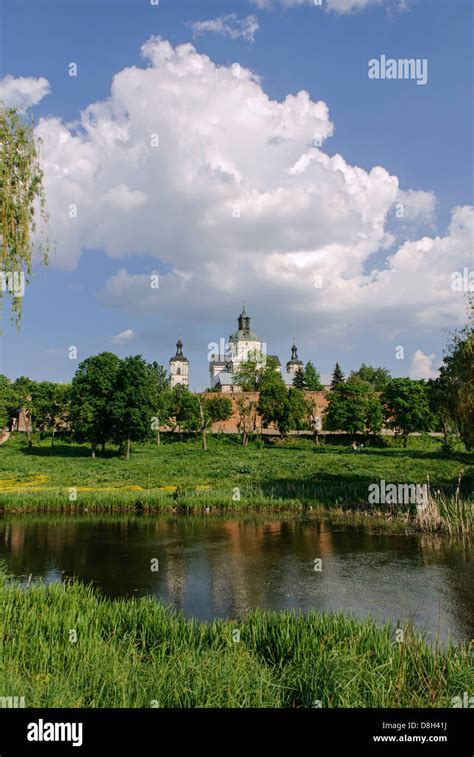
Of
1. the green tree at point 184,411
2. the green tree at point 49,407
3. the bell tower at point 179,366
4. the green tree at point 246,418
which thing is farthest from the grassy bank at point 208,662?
the bell tower at point 179,366

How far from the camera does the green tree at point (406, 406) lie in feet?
224

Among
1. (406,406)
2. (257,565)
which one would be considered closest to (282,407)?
(406,406)

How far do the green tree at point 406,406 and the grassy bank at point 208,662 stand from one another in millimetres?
60158

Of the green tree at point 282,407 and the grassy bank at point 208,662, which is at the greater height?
the green tree at point 282,407

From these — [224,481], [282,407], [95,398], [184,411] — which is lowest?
[224,481]

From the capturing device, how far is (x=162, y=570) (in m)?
19.2

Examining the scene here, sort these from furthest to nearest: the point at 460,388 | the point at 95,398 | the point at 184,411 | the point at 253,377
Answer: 1. the point at 253,377
2. the point at 184,411
3. the point at 95,398
4. the point at 460,388

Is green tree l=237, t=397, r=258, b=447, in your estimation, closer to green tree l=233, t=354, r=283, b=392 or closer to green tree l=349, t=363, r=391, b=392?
green tree l=233, t=354, r=283, b=392

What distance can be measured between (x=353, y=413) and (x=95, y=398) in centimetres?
3283

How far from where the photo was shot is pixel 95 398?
57344mm

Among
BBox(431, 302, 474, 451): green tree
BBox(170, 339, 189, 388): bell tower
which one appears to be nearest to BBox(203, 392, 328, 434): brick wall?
BBox(431, 302, 474, 451): green tree

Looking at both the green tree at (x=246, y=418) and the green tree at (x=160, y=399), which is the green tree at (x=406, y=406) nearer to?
the green tree at (x=246, y=418)
